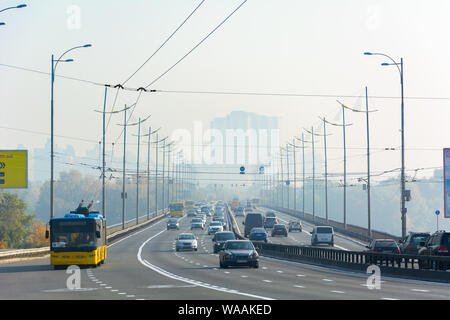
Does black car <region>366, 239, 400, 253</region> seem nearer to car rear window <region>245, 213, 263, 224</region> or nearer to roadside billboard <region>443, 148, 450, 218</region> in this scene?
Answer: roadside billboard <region>443, 148, 450, 218</region>

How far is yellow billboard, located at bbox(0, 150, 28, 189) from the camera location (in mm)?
66500

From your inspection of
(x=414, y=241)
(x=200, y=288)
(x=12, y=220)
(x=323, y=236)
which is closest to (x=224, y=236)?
(x=323, y=236)

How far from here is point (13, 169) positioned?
66875mm

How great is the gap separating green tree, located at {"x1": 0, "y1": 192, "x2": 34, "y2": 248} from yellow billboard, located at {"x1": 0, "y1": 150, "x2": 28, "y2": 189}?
3735 inches

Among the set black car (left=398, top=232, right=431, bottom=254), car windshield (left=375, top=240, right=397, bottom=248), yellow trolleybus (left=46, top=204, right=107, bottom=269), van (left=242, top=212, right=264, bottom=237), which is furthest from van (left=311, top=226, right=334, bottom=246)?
yellow trolleybus (left=46, top=204, right=107, bottom=269)

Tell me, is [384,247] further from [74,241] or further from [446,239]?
[74,241]

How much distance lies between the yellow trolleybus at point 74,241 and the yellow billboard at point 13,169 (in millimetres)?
26628

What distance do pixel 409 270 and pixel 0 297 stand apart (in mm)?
16727

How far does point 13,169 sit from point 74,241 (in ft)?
92.2

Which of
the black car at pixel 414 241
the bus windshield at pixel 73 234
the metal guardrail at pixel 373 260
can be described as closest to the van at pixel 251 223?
the metal guardrail at pixel 373 260

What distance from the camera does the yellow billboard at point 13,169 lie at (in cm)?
6650
